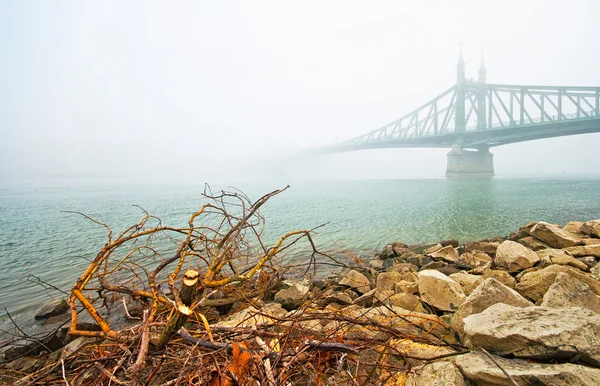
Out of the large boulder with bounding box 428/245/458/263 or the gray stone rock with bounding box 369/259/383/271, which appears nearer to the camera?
the large boulder with bounding box 428/245/458/263

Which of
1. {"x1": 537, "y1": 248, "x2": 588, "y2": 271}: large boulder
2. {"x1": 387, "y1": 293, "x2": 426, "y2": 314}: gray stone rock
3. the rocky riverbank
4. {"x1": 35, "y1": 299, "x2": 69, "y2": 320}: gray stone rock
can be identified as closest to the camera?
the rocky riverbank

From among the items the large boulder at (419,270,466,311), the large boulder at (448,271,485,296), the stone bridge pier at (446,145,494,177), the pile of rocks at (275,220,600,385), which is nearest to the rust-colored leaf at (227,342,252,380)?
the pile of rocks at (275,220,600,385)

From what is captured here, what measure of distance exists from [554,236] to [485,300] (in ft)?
18.0

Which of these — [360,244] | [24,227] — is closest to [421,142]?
[360,244]

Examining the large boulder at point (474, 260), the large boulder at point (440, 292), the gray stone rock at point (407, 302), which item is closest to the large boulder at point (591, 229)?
the large boulder at point (474, 260)

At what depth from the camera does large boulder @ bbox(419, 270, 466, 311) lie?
320 cm

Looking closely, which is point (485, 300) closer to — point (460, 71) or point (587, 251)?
point (587, 251)

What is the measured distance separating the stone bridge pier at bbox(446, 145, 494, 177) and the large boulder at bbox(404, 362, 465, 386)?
192ft

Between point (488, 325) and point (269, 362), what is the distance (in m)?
1.44

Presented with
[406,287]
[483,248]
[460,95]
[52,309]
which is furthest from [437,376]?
[460,95]

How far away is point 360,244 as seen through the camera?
379 inches

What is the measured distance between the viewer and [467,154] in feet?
176

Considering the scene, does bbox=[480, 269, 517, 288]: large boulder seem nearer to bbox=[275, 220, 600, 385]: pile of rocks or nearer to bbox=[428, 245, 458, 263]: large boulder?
bbox=[275, 220, 600, 385]: pile of rocks

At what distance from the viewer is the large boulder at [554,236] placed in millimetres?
5931
